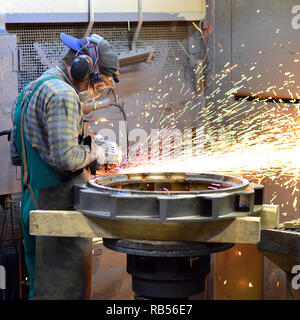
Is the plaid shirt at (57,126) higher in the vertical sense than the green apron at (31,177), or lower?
higher

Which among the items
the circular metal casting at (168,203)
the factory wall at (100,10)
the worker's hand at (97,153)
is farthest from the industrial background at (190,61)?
the circular metal casting at (168,203)

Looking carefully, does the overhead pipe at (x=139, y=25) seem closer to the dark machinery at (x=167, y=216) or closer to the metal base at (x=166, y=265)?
the dark machinery at (x=167, y=216)

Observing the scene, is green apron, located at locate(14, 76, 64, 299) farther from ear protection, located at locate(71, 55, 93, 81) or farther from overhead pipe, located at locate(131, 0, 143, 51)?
A: overhead pipe, located at locate(131, 0, 143, 51)

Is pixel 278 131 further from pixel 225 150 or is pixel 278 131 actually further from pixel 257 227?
pixel 257 227

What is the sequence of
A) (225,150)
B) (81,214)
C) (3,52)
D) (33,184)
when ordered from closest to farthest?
(81,214), (33,184), (3,52), (225,150)

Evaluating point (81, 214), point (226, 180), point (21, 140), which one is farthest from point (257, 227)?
point (21, 140)

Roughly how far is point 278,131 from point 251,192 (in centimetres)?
266

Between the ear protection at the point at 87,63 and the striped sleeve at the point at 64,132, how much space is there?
0.23 metres

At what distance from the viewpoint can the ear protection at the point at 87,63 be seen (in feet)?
9.00

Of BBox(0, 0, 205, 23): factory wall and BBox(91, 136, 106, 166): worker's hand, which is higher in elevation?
Result: BBox(0, 0, 205, 23): factory wall

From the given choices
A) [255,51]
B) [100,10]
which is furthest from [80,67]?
[255,51]

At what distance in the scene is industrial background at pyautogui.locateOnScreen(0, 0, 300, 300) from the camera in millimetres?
4438

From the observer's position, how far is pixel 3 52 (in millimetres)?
3920

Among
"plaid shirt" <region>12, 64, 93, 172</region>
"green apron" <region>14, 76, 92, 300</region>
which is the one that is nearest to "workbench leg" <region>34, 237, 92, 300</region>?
"green apron" <region>14, 76, 92, 300</region>
